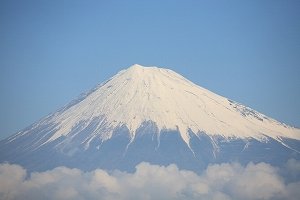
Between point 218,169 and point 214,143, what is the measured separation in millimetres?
10312

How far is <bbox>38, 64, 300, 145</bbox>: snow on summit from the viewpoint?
174 meters

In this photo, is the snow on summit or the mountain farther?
the snow on summit

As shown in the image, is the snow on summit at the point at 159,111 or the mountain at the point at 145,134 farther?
the snow on summit at the point at 159,111

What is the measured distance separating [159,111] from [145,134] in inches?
377

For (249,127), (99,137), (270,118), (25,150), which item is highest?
(270,118)

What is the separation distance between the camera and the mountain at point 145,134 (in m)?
167

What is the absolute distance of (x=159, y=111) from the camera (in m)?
176

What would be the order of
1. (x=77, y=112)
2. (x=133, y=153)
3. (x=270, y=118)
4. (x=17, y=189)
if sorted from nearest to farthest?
1. (x=17, y=189)
2. (x=133, y=153)
3. (x=77, y=112)
4. (x=270, y=118)

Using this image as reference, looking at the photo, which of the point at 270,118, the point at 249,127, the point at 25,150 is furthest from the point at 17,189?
the point at 270,118

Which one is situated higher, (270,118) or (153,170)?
(270,118)

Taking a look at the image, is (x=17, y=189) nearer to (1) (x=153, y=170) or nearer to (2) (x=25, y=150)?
(2) (x=25, y=150)

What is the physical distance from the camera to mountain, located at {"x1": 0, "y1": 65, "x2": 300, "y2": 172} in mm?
166900

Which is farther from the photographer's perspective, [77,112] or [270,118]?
[270,118]

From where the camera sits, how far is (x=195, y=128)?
17625 cm
